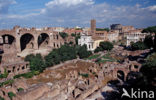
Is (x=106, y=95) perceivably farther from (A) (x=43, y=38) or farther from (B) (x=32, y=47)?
(A) (x=43, y=38)

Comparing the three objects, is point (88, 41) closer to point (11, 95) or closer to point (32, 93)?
point (11, 95)

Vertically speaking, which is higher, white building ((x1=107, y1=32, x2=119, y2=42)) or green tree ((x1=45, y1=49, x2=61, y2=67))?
white building ((x1=107, y1=32, x2=119, y2=42))

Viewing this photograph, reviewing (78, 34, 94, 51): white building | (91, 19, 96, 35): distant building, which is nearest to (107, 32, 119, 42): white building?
(91, 19, 96, 35): distant building

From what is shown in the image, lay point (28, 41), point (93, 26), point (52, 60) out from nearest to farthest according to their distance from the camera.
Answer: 1. point (52, 60)
2. point (28, 41)
3. point (93, 26)

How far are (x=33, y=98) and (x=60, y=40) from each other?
32.4 m

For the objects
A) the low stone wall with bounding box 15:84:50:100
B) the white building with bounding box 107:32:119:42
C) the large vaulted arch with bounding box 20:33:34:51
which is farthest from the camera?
the white building with bounding box 107:32:119:42

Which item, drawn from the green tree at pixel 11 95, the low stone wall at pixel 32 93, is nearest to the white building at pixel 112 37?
the low stone wall at pixel 32 93

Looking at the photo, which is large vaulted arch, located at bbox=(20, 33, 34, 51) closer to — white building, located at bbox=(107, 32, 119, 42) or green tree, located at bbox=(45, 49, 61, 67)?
green tree, located at bbox=(45, 49, 61, 67)

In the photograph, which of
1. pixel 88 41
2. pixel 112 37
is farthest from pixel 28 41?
pixel 112 37

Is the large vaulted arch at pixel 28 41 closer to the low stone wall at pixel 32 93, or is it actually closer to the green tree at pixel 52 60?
the green tree at pixel 52 60

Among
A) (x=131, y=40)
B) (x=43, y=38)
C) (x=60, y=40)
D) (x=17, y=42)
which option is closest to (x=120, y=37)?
(x=131, y=40)

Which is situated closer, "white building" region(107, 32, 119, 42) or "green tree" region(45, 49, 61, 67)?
"green tree" region(45, 49, 61, 67)

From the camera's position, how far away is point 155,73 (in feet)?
34.3

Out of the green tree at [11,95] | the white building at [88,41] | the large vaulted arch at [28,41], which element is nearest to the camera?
the green tree at [11,95]
